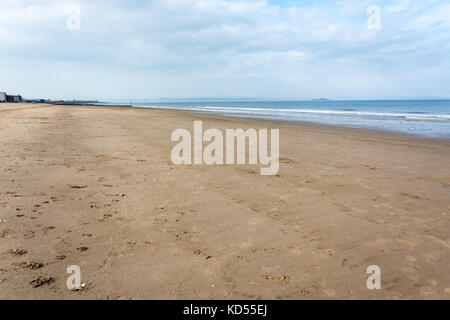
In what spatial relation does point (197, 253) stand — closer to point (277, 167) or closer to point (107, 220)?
point (107, 220)

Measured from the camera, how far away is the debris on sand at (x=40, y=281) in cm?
323

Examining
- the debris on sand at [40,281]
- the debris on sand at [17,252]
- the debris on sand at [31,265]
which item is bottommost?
the debris on sand at [40,281]

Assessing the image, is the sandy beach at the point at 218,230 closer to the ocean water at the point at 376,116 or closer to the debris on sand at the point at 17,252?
the debris on sand at the point at 17,252

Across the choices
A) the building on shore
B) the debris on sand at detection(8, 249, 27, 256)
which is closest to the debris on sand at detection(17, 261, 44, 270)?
the debris on sand at detection(8, 249, 27, 256)

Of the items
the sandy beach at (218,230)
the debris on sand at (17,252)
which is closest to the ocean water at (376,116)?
→ the sandy beach at (218,230)

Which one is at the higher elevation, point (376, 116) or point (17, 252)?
point (376, 116)

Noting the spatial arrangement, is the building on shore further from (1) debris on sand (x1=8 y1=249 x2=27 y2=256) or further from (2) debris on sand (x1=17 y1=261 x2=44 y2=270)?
(2) debris on sand (x1=17 y1=261 x2=44 y2=270)

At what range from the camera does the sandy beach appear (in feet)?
10.9

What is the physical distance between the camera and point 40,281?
10.8 ft

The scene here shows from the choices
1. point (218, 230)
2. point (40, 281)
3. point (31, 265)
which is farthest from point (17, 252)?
point (218, 230)

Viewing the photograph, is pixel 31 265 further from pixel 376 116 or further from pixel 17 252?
pixel 376 116

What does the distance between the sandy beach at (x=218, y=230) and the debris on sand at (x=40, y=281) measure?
11 mm

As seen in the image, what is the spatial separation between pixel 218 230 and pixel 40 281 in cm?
245

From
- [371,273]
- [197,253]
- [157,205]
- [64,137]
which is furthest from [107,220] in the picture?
[64,137]
